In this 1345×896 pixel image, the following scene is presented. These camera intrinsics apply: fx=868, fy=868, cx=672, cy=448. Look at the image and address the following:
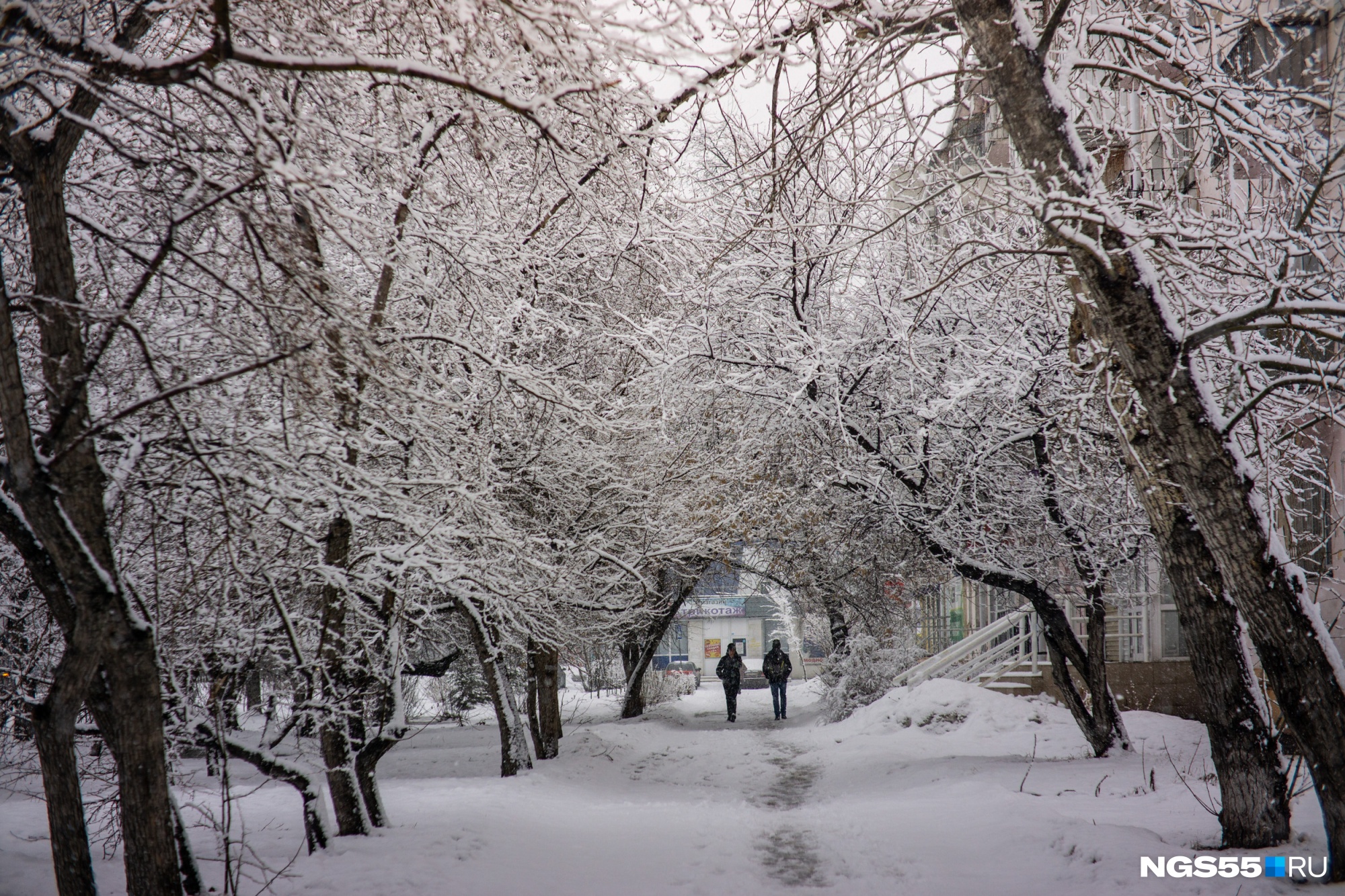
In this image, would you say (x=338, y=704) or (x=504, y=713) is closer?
(x=338, y=704)

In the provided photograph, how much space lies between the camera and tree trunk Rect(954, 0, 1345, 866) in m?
4.50

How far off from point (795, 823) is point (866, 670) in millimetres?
10735

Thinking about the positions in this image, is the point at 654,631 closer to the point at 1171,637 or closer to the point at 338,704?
the point at 1171,637

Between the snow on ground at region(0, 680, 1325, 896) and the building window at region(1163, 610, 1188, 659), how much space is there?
322 centimetres

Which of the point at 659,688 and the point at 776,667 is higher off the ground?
the point at 776,667

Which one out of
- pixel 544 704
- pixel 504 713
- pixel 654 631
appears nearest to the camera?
pixel 504 713

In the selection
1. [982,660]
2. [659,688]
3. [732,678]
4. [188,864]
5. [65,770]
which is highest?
[65,770]

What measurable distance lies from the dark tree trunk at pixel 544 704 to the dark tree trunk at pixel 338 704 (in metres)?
5.74

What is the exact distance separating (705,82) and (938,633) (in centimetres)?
2703

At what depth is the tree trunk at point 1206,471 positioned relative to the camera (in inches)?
177

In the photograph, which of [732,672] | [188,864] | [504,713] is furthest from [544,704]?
[732,672]

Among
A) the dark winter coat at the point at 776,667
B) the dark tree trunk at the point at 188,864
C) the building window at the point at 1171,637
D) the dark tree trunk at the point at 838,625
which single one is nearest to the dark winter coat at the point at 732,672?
the dark winter coat at the point at 776,667

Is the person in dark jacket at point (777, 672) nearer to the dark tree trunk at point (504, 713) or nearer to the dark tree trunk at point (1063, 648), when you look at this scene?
the dark tree trunk at point (504, 713)

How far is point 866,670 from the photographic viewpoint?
18.3 metres
